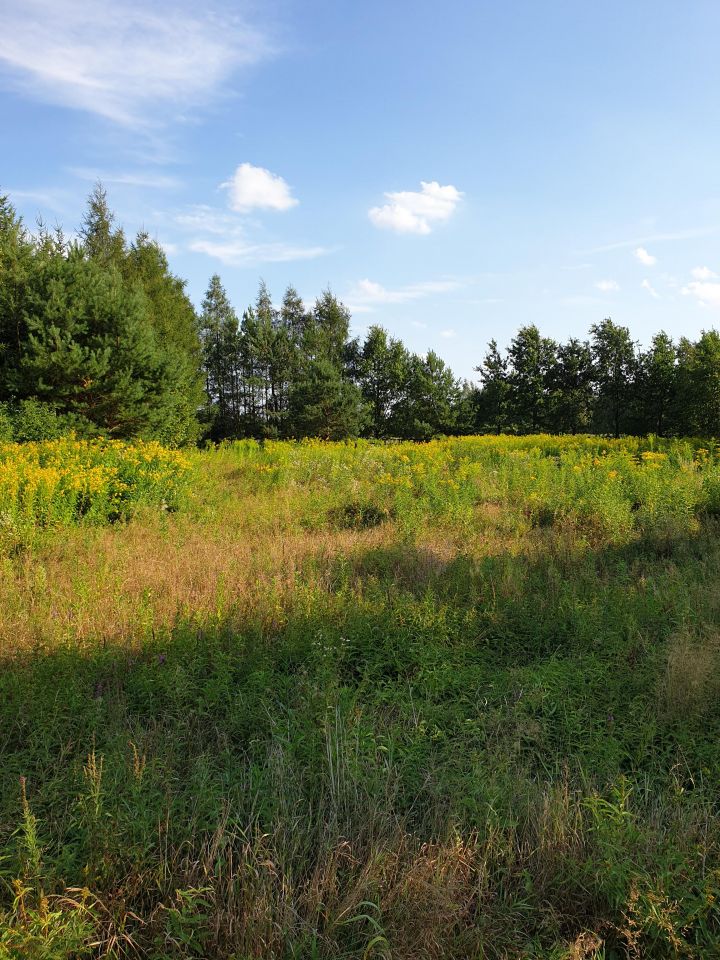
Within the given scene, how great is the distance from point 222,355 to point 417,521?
41538 mm

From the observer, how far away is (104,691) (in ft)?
11.2

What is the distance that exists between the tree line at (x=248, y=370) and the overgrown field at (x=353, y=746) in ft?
35.9

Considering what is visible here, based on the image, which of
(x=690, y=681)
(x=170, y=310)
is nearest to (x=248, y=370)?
(x=170, y=310)

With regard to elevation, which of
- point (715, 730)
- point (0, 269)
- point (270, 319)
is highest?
point (270, 319)

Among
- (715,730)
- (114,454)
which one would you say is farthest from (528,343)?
(715,730)

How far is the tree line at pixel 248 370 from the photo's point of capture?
1608 centimetres

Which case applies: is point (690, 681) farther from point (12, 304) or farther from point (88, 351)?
point (12, 304)

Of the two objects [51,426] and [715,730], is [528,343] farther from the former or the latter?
[715,730]

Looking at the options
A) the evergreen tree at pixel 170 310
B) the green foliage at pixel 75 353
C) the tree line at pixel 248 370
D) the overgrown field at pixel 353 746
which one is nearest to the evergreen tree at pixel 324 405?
the tree line at pixel 248 370

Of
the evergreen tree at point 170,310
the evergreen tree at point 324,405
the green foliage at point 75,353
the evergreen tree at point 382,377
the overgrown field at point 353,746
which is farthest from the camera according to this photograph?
the evergreen tree at point 382,377

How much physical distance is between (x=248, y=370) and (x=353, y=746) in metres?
45.4

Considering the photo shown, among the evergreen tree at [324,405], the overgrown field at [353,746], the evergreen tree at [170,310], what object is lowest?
the overgrown field at [353,746]

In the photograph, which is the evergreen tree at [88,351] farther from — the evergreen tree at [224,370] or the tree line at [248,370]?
the evergreen tree at [224,370]

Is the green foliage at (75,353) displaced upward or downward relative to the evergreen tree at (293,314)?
downward
